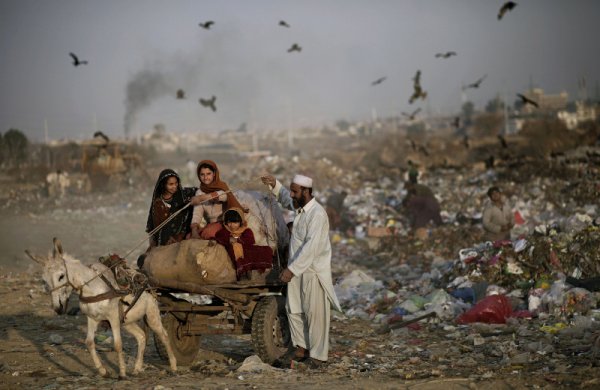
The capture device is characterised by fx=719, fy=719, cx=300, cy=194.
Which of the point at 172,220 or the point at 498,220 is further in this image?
the point at 498,220

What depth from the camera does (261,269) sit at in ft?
21.0

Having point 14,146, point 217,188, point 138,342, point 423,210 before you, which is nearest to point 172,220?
point 217,188

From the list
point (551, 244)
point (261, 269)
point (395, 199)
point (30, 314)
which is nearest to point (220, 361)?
point (261, 269)

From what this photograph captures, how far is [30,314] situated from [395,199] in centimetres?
1141

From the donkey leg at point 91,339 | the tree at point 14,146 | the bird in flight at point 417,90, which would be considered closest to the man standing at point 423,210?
the bird in flight at point 417,90

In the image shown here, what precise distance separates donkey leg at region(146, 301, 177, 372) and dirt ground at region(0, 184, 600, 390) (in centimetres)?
13

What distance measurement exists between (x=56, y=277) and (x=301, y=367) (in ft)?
7.36

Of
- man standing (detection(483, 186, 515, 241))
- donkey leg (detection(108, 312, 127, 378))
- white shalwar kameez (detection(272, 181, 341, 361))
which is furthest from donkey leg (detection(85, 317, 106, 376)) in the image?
man standing (detection(483, 186, 515, 241))

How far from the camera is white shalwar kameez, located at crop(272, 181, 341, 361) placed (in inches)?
249

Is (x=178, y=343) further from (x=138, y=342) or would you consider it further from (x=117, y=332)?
(x=117, y=332)

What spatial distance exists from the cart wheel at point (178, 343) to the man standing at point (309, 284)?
0.95 metres

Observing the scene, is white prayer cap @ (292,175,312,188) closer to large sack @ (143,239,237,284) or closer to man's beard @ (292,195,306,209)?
man's beard @ (292,195,306,209)

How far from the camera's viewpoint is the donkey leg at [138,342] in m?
6.14

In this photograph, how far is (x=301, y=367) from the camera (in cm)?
635
